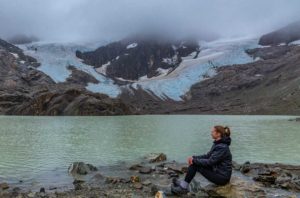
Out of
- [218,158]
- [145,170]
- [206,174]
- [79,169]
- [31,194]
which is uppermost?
[218,158]

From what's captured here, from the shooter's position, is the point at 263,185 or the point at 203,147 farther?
the point at 203,147

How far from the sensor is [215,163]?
1582 centimetres

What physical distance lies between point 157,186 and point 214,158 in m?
3.99

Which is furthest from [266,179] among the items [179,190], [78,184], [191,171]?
[78,184]

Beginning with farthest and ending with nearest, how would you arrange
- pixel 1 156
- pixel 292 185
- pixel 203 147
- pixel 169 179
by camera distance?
pixel 203 147 → pixel 1 156 → pixel 169 179 → pixel 292 185

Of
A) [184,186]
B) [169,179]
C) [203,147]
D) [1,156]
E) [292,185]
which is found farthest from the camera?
[203,147]

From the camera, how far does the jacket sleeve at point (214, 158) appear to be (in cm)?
1570

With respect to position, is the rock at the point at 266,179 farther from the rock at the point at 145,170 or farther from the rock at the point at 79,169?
the rock at the point at 79,169

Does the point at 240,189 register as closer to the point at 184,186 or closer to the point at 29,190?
the point at 184,186

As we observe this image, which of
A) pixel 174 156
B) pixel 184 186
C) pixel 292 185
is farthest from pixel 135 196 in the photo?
pixel 174 156

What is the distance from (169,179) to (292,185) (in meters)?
5.51

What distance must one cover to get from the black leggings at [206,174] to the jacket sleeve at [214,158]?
0.23 m

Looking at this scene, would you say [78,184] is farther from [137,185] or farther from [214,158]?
[214,158]

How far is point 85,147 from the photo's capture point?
132 ft
